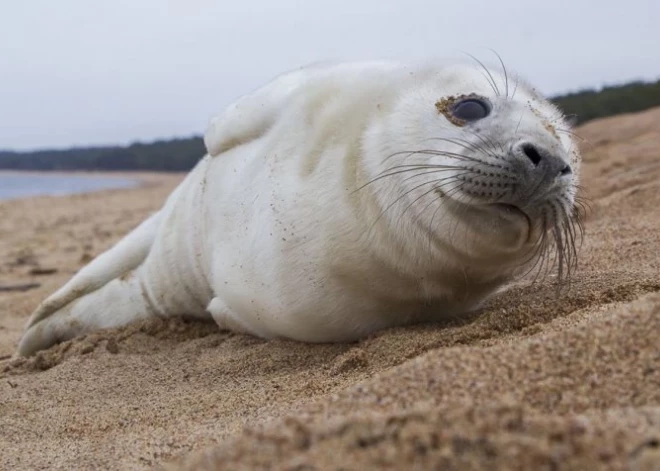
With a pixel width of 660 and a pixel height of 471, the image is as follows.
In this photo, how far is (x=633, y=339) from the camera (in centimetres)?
152

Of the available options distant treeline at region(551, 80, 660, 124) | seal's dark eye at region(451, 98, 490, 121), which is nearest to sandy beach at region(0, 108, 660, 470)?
seal's dark eye at region(451, 98, 490, 121)

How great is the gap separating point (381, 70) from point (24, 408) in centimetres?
152

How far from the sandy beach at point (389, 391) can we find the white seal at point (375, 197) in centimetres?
12

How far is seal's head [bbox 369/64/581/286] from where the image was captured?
2.15 meters

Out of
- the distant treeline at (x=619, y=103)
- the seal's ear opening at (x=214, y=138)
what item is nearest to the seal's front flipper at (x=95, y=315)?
the seal's ear opening at (x=214, y=138)

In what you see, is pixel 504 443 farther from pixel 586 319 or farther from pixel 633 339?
pixel 586 319

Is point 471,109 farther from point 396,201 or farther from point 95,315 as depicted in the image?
point 95,315

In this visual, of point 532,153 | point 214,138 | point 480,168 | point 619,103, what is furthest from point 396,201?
point 619,103

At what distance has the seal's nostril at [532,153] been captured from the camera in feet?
7.00

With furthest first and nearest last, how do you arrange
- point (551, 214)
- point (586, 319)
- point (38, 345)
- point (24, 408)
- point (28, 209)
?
point (28, 209) → point (38, 345) → point (24, 408) → point (551, 214) → point (586, 319)

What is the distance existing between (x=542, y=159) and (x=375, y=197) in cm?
54

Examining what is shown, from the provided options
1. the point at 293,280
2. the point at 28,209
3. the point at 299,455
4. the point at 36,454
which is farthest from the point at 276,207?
the point at 28,209

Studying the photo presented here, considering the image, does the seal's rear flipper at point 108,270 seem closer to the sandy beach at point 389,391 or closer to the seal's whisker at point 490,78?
the sandy beach at point 389,391

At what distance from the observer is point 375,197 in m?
2.50
